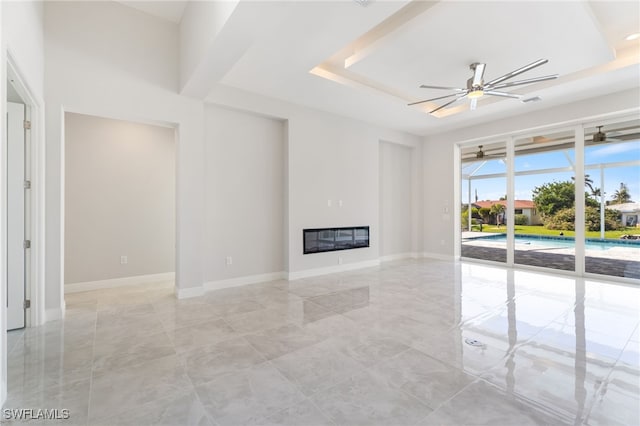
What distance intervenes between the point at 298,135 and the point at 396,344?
391 centimetres

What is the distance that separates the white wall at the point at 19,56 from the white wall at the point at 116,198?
4.94 ft

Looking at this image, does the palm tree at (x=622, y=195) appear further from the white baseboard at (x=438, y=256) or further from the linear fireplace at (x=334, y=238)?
the linear fireplace at (x=334, y=238)

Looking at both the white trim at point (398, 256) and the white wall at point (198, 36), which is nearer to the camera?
the white wall at point (198, 36)

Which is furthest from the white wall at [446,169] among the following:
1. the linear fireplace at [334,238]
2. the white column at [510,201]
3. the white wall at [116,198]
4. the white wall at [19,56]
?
the white wall at [19,56]

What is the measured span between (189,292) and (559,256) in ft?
25.0

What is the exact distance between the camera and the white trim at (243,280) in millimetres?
4482

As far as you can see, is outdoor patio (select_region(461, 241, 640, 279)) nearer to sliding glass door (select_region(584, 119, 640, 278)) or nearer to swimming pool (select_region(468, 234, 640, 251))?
sliding glass door (select_region(584, 119, 640, 278))

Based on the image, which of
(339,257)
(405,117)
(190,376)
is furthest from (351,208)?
(190,376)

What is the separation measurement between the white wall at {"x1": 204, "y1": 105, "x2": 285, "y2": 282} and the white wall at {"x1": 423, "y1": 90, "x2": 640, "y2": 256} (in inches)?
169

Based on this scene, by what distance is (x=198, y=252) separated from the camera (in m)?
4.16

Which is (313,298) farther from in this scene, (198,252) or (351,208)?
(351,208)

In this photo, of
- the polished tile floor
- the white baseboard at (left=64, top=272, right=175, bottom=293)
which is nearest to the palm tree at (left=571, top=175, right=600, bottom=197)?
the polished tile floor

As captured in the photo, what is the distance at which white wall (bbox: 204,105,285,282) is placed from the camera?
14.9 feet

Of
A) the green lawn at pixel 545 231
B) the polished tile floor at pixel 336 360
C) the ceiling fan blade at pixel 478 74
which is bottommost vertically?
the polished tile floor at pixel 336 360
